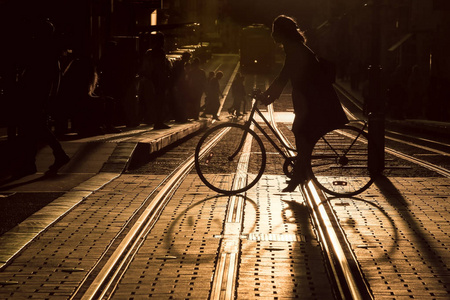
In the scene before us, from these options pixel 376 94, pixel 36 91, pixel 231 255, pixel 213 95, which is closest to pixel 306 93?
pixel 376 94

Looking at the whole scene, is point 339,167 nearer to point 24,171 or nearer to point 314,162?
point 314,162

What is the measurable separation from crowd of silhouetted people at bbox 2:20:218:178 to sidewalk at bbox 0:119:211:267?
0.39 m

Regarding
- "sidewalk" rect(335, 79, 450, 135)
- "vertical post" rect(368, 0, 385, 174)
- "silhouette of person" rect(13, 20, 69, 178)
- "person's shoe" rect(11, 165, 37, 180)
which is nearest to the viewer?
"silhouette of person" rect(13, 20, 69, 178)

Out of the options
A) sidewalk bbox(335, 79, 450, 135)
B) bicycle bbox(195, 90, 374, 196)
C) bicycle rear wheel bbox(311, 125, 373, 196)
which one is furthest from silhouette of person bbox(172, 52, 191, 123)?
bicycle rear wheel bbox(311, 125, 373, 196)

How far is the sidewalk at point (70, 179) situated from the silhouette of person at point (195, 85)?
413 inches

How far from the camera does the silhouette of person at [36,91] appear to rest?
11320 mm

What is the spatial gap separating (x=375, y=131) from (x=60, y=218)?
5.31m

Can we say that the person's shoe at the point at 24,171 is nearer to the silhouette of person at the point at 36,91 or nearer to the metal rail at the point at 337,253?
the silhouette of person at the point at 36,91

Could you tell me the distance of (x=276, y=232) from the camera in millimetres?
7762

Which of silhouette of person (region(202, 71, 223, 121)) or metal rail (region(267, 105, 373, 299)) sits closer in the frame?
metal rail (region(267, 105, 373, 299))

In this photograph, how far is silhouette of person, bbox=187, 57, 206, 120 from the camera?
2747 centimetres

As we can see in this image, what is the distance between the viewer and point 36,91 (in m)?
11.5

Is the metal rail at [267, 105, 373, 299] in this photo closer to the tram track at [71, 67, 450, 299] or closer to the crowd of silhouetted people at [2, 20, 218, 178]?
the tram track at [71, 67, 450, 299]

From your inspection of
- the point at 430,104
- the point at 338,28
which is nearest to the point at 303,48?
the point at 430,104
